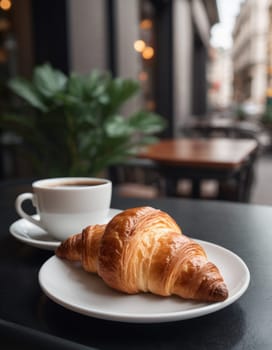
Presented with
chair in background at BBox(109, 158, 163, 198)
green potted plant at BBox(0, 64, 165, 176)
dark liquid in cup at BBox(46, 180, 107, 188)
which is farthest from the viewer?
chair in background at BBox(109, 158, 163, 198)

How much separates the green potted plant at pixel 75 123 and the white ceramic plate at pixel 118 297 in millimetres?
1193

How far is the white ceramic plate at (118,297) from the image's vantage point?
1.36 ft

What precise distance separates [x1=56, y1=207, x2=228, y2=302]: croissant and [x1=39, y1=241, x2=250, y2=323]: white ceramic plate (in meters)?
0.01

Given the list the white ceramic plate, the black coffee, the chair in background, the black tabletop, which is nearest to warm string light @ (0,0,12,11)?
the chair in background

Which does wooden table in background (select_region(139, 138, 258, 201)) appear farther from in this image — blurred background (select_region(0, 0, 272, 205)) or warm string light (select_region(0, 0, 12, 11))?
warm string light (select_region(0, 0, 12, 11))

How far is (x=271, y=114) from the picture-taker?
8.90 meters

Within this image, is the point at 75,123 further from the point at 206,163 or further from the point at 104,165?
the point at 206,163

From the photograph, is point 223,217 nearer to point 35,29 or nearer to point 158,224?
point 158,224

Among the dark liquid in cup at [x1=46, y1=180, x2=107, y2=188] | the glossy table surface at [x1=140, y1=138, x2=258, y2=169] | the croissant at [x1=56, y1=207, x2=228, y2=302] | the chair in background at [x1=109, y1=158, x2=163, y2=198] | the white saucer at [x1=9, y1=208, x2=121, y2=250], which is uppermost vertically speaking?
the dark liquid in cup at [x1=46, y1=180, x2=107, y2=188]

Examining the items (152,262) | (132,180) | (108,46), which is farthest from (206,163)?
(152,262)

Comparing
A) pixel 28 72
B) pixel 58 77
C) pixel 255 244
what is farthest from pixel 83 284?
pixel 28 72

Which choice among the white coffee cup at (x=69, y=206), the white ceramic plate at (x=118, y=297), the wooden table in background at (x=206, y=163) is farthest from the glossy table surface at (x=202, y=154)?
the white ceramic plate at (x=118, y=297)

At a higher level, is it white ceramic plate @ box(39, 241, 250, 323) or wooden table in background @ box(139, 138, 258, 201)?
white ceramic plate @ box(39, 241, 250, 323)

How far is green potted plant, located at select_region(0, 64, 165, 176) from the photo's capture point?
1.70m
